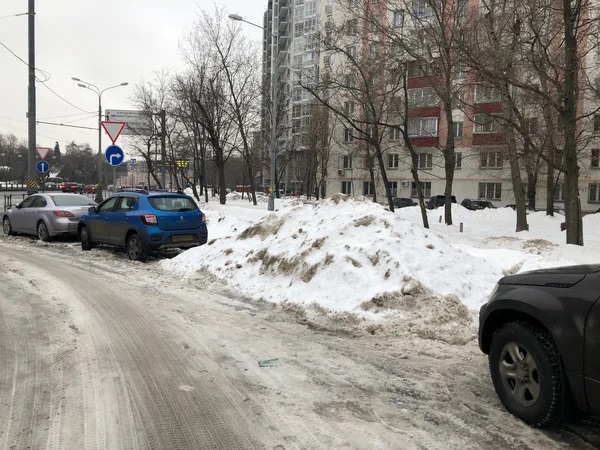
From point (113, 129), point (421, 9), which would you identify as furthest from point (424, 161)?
point (113, 129)

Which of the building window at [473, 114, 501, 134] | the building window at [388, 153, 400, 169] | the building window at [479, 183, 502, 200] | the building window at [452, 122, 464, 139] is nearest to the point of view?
the building window at [473, 114, 501, 134]

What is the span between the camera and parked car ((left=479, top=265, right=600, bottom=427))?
283 centimetres

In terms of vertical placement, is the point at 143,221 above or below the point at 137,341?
above

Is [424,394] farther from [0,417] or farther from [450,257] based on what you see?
[450,257]

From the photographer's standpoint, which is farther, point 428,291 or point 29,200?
point 29,200

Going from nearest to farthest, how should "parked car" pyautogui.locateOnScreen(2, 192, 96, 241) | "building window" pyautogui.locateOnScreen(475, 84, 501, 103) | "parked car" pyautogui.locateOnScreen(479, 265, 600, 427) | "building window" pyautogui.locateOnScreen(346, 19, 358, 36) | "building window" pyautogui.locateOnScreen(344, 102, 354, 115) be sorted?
"parked car" pyautogui.locateOnScreen(479, 265, 600, 427), "parked car" pyautogui.locateOnScreen(2, 192, 96, 241), "building window" pyautogui.locateOnScreen(475, 84, 501, 103), "building window" pyautogui.locateOnScreen(346, 19, 358, 36), "building window" pyautogui.locateOnScreen(344, 102, 354, 115)

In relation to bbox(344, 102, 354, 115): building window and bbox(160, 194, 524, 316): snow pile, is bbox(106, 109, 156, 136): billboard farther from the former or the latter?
bbox(160, 194, 524, 316): snow pile

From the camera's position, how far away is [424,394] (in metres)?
3.86

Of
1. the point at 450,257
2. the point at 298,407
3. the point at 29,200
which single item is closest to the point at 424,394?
the point at 298,407

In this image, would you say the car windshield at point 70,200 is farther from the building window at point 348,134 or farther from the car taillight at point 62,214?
the building window at point 348,134

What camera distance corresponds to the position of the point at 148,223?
1068 cm

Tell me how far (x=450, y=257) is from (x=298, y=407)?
424 cm

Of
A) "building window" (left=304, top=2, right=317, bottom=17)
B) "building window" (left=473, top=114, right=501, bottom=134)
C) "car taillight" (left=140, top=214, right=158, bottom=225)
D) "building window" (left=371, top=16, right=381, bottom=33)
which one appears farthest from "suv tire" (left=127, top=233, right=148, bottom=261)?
"building window" (left=304, top=2, right=317, bottom=17)

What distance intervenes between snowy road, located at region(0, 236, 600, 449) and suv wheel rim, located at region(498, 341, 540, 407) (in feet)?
0.64
